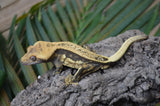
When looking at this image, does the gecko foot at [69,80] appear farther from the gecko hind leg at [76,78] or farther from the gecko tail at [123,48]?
the gecko tail at [123,48]

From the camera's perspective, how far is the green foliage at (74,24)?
8.71 feet

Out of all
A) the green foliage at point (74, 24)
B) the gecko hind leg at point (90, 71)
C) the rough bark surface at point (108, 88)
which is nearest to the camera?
the rough bark surface at point (108, 88)

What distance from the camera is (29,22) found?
2.76 m

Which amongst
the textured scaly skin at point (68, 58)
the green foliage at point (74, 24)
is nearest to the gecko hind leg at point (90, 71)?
the textured scaly skin at point (68, 58)

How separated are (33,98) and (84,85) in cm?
56

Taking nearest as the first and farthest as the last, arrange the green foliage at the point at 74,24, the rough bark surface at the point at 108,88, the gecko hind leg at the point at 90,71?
the rough bark surface at the point at 108,88 → the gecko hind leg at the point at 90,71 → the green foliage at the point at 74,24

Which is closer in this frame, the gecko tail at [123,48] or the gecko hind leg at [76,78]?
the gecko hind leg at [76,78]

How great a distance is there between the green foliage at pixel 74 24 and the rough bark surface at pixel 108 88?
0.55 meters

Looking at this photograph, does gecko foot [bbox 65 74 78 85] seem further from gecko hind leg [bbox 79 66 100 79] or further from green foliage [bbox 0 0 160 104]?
green foliage [bbox 0 0 160 104]

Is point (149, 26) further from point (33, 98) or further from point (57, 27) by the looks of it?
point (33, 98)

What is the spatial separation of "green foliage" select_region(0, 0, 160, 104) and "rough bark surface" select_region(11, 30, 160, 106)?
55 cm

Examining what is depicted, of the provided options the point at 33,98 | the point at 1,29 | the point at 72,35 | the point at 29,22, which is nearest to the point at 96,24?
the point at 72,35

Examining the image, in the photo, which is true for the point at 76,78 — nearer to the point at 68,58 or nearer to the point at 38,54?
the point at 68,58

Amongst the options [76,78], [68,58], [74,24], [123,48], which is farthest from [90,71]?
[74,24]
